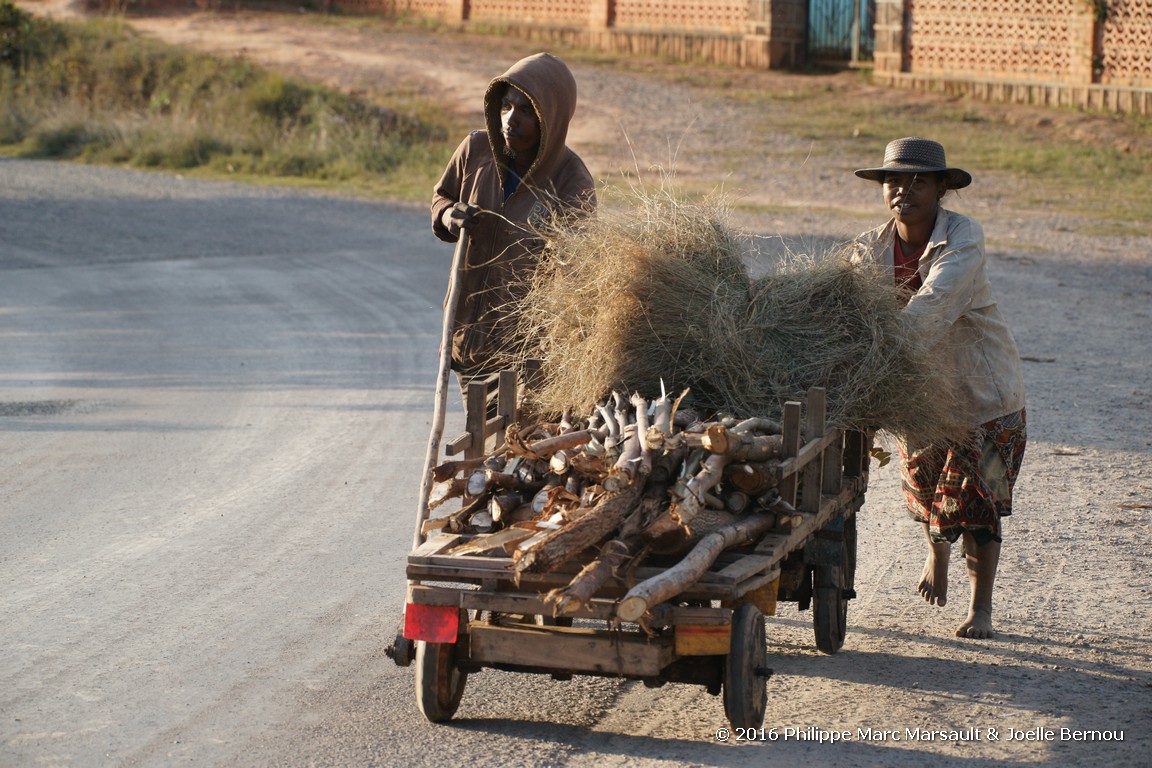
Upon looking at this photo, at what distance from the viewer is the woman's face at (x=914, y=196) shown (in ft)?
16.8

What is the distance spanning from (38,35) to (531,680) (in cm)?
2604

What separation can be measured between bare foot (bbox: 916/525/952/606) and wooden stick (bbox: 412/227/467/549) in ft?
6.47

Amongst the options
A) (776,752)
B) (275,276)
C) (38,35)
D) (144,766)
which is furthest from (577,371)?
(38,35)

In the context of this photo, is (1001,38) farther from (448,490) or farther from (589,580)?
(589,580)

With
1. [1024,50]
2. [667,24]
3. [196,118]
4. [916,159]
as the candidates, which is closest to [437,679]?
[916,159]

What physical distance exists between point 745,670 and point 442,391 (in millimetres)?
1552

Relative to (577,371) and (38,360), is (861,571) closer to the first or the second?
(577,371)

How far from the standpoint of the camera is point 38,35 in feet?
89.7

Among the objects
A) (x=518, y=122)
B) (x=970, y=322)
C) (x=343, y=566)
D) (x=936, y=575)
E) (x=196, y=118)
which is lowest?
(x=343, y=566)

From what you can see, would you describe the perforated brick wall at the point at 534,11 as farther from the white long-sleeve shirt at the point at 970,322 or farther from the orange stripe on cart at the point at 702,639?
the orange stripe on cart at the point at 702,639

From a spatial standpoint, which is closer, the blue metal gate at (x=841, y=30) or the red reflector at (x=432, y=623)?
the red reflector at (x=432, y=623)

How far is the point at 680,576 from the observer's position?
3.74 metres

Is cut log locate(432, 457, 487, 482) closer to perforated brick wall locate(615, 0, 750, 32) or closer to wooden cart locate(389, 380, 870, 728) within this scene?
wooden cart locate(389, 380, 870, 728)

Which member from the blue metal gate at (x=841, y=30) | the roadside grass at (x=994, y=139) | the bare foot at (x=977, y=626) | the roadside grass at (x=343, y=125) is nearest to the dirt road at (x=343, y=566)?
the bare foot at (x=977, y=626)
